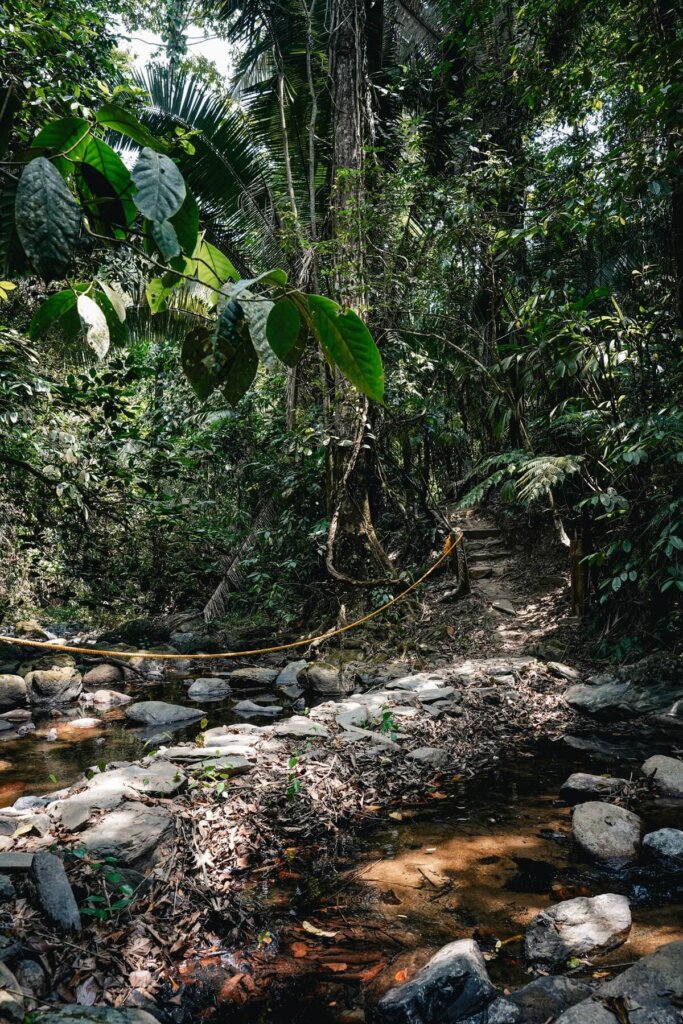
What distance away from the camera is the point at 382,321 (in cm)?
709

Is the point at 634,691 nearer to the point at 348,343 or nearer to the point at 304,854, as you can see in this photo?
the point at 304,854

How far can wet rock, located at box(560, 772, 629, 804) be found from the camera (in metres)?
3.34

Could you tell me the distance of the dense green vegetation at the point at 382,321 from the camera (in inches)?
193

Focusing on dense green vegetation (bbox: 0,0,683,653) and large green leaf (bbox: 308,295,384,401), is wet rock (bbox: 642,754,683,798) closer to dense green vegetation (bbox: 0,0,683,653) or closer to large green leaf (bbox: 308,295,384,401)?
dense green vegetation (bbox: 0,0,683,653)

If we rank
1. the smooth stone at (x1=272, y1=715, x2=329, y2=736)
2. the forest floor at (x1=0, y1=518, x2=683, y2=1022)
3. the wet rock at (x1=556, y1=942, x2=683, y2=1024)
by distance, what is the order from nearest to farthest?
the wet rock at (x1=556, y1=942, x2=683, y2=1024)
the forest floor at (x1=0, y1=518, x2=683, y2=1022)
the smooth stone at (x1=272, y1=715, x2=329, y2=736)

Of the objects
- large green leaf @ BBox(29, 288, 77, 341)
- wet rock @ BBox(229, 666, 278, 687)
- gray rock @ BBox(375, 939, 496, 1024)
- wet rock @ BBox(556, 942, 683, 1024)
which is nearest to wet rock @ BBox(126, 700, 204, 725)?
wet rock @ BBox(229, 666, 278, 687)

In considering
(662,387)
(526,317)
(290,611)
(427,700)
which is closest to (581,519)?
(662,387)

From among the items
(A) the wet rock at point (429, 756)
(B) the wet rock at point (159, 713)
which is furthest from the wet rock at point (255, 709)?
(A) the wet rock at point (429, 756)

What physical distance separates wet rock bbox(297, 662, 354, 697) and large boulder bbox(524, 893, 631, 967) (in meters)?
3.39

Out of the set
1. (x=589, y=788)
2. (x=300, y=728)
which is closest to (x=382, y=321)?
(x=300, y=728)

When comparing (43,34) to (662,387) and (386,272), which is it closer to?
(386,272)

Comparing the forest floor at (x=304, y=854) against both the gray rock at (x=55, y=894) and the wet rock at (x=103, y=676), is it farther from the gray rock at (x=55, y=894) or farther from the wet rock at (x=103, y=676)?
the wet rock at (x=103, y=676)

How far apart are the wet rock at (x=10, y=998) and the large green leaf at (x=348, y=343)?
5.89 ft

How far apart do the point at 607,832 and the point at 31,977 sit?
2224mm
